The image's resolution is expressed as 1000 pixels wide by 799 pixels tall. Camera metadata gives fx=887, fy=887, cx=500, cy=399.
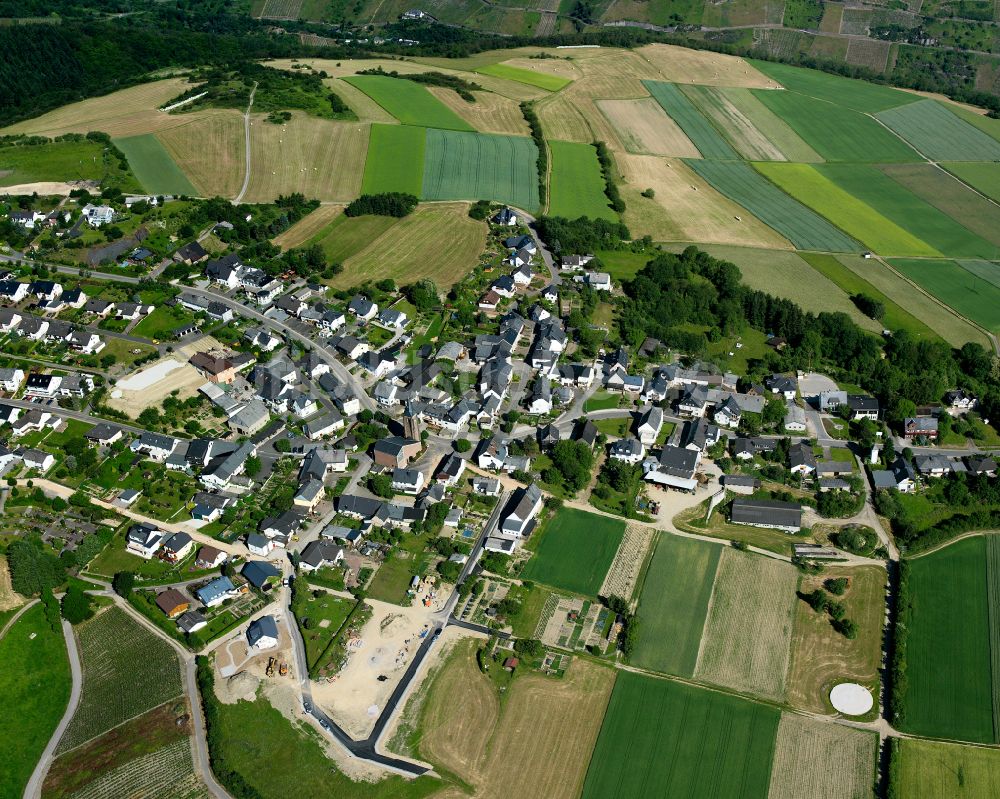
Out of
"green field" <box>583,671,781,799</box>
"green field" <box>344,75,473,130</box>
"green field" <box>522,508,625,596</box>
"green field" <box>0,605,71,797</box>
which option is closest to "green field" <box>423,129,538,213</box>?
"green field" <box>344,75,473,130</box>

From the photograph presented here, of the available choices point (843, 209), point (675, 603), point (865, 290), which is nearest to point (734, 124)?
point (843, 209)

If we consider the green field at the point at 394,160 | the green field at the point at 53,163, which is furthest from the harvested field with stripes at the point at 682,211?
the green field at the point at 53,163

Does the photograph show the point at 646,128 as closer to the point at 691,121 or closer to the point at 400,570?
the point at 691,121

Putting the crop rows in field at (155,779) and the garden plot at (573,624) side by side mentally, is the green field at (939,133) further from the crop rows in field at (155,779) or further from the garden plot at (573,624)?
the crop rows in field at (155,779)

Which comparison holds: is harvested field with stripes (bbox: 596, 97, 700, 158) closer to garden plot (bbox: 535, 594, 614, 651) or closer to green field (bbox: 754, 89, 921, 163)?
green field (bbox: 754, 89, 921, 163)

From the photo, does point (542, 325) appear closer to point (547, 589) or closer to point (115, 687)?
point (547, 589)
